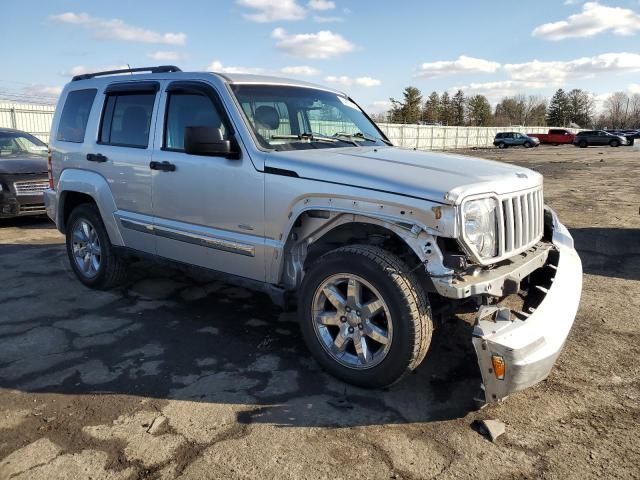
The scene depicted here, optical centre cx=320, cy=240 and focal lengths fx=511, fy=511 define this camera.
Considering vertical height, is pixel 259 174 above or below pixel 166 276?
above

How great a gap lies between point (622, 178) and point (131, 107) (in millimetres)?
16854

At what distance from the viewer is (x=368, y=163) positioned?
3.44m

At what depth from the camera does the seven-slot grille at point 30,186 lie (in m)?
8.45

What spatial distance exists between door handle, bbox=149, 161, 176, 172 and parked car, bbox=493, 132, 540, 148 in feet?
150

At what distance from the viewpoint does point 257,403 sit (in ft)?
10.4

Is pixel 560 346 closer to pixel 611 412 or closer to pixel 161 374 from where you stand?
pixel 611 412

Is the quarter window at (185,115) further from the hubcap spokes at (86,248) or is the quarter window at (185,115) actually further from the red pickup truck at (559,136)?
the red pickup truck at (559,136)

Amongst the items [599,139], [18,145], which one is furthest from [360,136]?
[599,139]

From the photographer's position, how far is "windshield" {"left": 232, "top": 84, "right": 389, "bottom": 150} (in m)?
3.92

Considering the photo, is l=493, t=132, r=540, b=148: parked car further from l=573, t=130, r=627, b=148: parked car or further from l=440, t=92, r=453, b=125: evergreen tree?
l=440, t=92, r=453, b=125: evergreen tree

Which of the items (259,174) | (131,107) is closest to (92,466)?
(259,174)

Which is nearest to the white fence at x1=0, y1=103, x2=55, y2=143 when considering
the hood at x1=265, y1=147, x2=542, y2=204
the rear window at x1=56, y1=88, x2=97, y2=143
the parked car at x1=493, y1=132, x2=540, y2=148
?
the rear window at x1=56, y1=88, x2=97, y2=143

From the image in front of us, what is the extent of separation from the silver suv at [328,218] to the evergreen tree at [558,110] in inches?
3963

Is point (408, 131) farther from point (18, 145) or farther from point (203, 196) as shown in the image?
point (203, 196)
